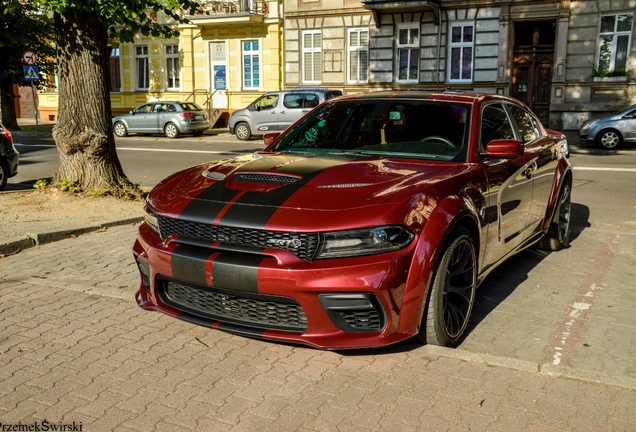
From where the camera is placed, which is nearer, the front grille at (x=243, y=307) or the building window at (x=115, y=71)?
the front grille at (x=243, y=307)

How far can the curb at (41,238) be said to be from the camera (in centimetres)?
663

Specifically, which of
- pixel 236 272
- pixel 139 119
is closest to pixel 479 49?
pixel 139 119

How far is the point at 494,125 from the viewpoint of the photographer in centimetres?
523

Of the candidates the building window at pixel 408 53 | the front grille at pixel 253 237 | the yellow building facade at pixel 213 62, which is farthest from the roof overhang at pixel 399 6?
the front grille at pixel 253 237

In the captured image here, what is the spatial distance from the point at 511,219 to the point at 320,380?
2.27 metres

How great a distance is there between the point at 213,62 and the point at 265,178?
2842 centimetres

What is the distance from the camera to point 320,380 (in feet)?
12.0

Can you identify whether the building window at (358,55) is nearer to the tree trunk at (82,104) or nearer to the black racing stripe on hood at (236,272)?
the tree trunk at (82,104)

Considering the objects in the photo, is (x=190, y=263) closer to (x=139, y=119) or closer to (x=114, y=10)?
(x=114, y=10)

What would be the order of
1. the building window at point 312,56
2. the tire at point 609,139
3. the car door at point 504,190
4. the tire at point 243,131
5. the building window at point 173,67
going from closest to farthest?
the car door at point 504,190 < the tire at point 609,139 < the tire at point 243,131 < the building window at point 312,56 < the building window at point 173,67

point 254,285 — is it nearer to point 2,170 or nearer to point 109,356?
point 109,356

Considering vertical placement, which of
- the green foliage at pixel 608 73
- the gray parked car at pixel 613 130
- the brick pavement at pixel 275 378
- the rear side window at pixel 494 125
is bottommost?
the brick pavement at pixel 275 378

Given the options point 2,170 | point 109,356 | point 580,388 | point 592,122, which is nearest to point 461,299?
point 580,388

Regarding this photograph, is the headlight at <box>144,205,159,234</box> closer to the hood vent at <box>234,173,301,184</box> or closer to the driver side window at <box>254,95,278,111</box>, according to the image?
the hood vent at <box>234,173,301,184</box>
